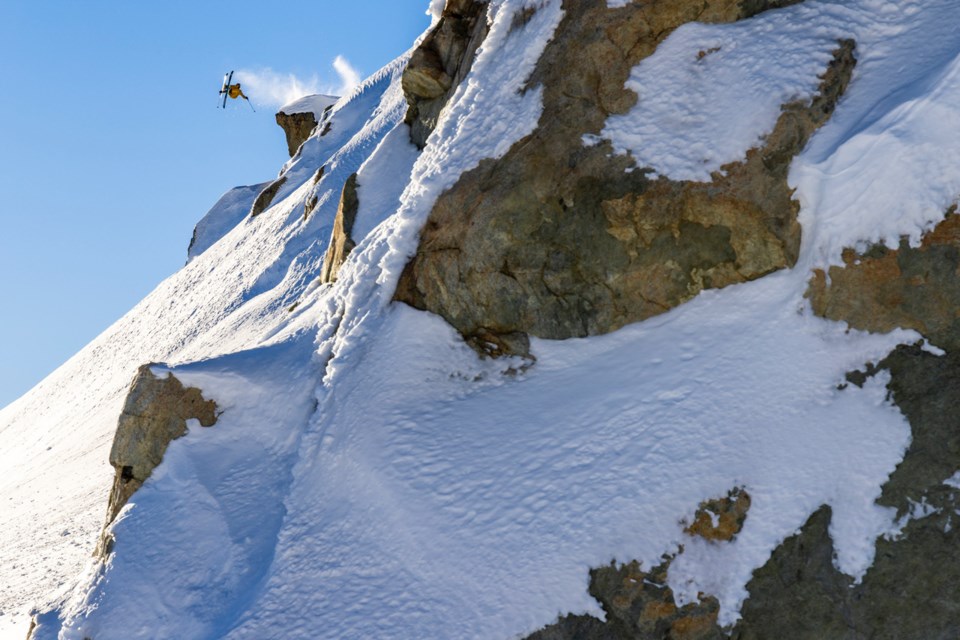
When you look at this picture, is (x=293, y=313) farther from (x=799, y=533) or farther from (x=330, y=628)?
(x=799, y=533)

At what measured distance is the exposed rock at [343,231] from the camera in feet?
54.2

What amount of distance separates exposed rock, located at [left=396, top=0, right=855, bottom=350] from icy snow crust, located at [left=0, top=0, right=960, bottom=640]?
0.79ft

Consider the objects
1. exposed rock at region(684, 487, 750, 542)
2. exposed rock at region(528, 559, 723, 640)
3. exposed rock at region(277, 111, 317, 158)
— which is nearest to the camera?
exposed rock at region(528, 559, 723, 640)

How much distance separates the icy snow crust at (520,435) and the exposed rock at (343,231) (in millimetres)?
2761

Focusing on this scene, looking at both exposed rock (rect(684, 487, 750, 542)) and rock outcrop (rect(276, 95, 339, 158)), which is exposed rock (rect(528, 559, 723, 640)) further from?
rock outcrop (rect(276, 95, 339, 158))

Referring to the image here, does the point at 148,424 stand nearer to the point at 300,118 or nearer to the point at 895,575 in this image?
the point at 895,575

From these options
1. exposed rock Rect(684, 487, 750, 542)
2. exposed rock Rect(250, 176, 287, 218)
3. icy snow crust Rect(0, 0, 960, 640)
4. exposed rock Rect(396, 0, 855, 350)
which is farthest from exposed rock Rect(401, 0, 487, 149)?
exposed rock Rect(250, 176, 287, 218)

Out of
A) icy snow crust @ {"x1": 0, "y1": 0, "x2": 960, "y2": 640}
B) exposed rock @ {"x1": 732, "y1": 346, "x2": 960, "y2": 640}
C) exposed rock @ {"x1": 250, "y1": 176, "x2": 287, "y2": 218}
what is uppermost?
exposed rock @ {"x1": 250, "y1": 176, "x2": 287, "y2": 218}

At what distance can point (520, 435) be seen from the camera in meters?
9.88

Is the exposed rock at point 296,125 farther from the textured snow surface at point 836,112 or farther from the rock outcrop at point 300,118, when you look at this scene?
the textured snow surface at point 836,112

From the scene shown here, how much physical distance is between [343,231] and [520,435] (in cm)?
804

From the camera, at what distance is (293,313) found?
17.2 meters

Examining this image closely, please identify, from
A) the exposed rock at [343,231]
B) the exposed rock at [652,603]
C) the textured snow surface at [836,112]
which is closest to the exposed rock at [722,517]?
the exposed rock at [652,603]

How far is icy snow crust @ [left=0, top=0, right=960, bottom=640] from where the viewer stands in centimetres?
849
